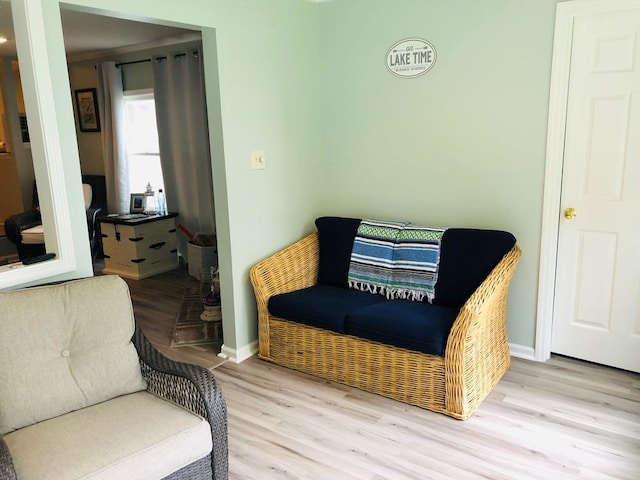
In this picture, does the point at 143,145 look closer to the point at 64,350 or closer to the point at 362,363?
the point at 362,363

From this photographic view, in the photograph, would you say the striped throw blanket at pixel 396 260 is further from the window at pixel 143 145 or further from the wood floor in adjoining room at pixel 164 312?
the window at pixel 143 145

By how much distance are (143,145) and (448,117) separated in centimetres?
376

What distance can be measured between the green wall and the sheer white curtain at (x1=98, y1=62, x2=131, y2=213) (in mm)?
2859

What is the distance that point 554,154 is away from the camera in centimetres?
289

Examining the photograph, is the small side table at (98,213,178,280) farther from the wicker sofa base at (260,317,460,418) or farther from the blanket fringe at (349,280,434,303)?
the blanket fringe at (349,280,434,303)

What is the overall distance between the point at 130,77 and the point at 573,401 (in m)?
5.04

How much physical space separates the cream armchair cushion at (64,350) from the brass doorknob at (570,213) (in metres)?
2.33

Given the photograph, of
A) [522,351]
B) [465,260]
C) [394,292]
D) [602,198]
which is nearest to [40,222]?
[394,292]

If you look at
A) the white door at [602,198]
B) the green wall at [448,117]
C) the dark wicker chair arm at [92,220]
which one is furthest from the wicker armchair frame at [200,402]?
the dark wicker chair arm at [92,220]

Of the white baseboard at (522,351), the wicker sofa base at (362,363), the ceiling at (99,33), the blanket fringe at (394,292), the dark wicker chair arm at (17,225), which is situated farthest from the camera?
the dark wicker chair arm at (17,225)

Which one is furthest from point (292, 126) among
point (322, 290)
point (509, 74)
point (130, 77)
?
point (130, 77)

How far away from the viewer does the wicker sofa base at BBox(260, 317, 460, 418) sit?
262cm

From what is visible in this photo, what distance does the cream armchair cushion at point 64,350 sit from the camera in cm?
183

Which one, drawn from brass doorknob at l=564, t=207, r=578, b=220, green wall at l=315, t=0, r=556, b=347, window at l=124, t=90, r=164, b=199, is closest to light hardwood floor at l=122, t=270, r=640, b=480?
green wall at l=315, t=0, r=556, b=347
